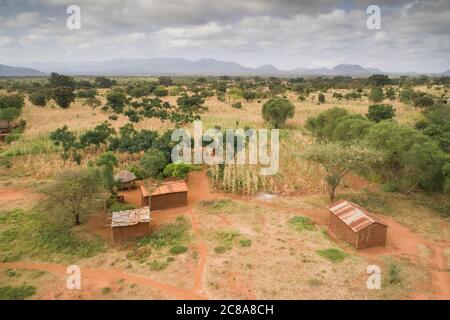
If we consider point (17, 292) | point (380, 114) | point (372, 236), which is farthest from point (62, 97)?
point (372, 236)

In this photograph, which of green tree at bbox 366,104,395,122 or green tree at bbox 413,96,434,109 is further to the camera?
green tree at bbox 413,96,434,109

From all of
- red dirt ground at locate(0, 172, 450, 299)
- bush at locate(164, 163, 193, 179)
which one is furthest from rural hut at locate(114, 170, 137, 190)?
bush at locate(164, 163, 193, 179)

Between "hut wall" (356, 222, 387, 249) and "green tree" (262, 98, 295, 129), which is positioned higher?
"green tree" (262, 98, 295, 129)

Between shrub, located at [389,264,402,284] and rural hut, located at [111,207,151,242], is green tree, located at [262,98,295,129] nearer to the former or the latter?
rural hut, located at [111,207,151,242]

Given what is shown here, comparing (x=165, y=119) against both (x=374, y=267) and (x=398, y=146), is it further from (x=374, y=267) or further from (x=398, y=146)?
(x=374, y=267)

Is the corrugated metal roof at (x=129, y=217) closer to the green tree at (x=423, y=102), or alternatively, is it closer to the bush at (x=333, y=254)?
the bush at (x=333, y=254)

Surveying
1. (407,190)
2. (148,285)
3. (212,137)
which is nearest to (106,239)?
(148,285)
